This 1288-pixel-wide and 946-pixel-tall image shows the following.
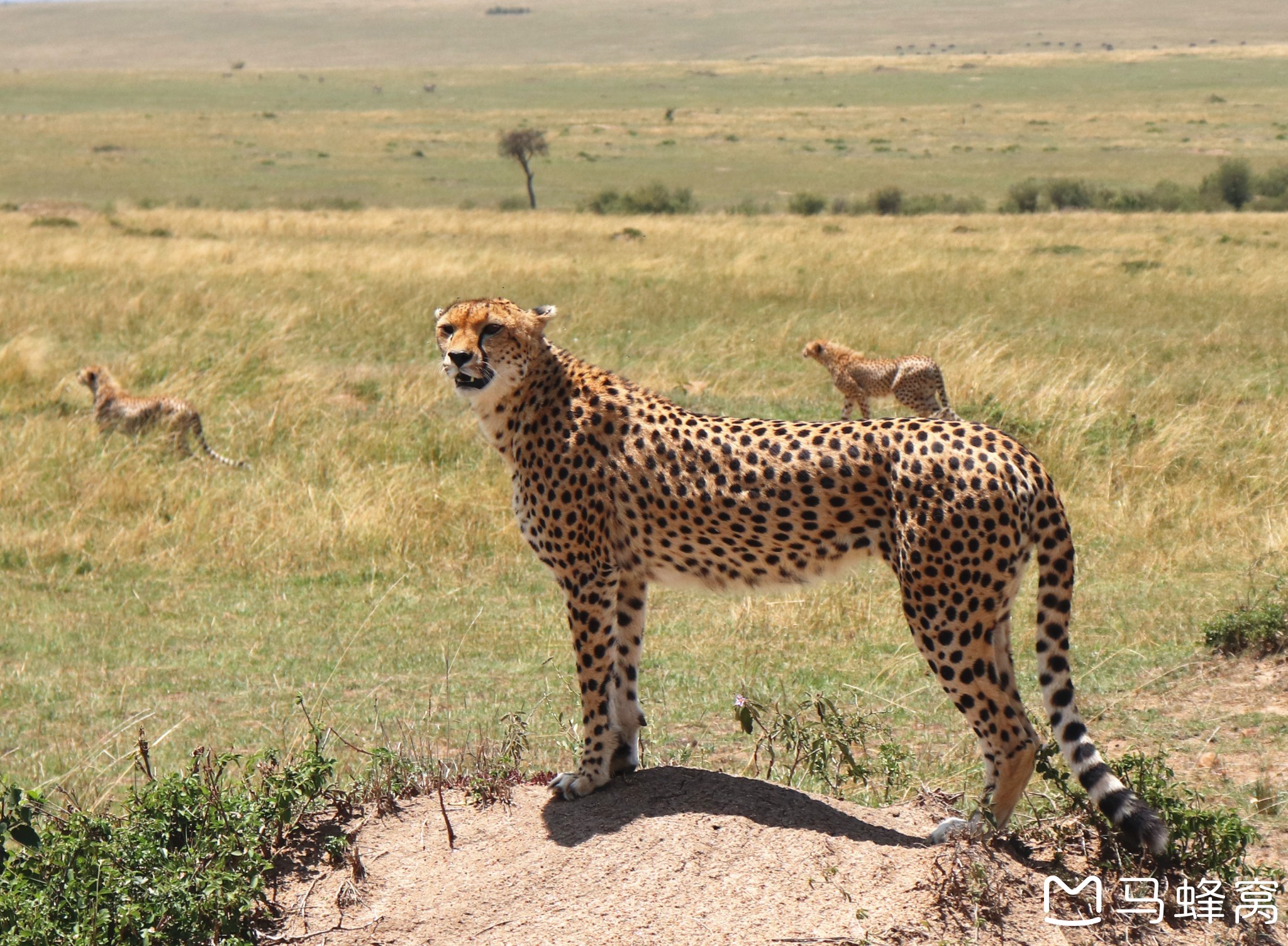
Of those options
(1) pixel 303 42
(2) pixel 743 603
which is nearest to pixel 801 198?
(2) pixel 743 603

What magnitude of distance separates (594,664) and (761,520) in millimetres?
679

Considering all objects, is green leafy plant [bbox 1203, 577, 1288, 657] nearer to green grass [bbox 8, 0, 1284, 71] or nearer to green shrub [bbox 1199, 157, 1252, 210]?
green shrub [bbox 1199, 157, 1252, 210]

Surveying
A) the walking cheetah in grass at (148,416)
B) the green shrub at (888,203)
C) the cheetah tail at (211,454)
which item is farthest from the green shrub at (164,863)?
the green shrub at (888,203)

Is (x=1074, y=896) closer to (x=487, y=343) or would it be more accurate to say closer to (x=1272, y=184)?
(x=487, y=343)

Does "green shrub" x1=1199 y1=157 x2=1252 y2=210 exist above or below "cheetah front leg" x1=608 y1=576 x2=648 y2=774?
below

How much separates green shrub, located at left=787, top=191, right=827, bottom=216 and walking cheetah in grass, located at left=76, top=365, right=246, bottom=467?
23922 millimetres

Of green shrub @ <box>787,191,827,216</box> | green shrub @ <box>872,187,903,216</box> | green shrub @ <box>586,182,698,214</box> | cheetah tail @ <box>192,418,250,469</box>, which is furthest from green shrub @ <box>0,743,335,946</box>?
green shrub @ <box>872,187,903,216</box>

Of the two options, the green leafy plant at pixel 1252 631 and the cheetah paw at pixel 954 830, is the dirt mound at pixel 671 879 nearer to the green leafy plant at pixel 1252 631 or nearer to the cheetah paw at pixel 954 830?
the cheetah paw at pixel 954 830

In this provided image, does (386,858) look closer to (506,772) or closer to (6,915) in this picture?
(506,772)

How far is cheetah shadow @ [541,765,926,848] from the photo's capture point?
415 centimetres

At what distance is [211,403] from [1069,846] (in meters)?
9.46

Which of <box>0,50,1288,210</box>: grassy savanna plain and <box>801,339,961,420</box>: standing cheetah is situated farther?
<box>0,50,1288,210</box>: grassy savanna plain

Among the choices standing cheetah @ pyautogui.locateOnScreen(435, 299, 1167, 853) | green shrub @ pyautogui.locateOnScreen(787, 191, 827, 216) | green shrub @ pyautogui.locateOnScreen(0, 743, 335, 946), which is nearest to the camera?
green shrub @ pyautogui.locateOnScreen(0, 743, 335, 946)

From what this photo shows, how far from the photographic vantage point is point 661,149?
54.7m
